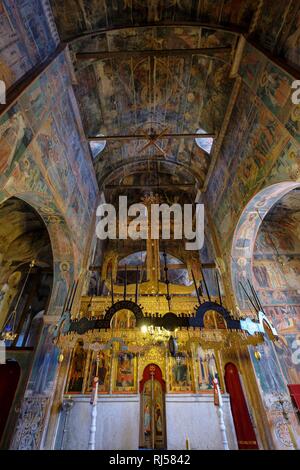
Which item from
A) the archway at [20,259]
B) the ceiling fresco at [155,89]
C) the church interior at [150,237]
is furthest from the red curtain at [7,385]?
the ceiling fresco at [155,89]

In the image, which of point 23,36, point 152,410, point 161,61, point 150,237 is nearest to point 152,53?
point 161,61

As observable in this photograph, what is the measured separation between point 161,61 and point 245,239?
826 centimetres

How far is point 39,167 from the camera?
21.7ft

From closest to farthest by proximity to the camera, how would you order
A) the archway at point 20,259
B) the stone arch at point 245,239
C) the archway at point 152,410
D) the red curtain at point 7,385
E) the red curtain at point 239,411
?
the red curtain at point 239,411
the archway at point 152,410
the stone arch at point 245,239
the red curtain at point 7,385
the archway at point 20,259

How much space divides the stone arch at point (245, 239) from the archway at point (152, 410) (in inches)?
162

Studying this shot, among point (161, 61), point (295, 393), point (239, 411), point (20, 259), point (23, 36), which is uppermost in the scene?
point (161, 61)

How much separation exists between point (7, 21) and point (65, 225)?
5.72 meters

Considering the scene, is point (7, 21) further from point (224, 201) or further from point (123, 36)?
point (224, 201)

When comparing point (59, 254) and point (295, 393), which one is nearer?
point (295, 393)

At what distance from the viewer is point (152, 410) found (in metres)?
7.38

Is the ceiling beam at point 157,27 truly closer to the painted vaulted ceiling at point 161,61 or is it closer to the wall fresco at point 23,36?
the painted vaulted ceiling at point 161,61

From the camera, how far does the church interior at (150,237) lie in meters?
5.83

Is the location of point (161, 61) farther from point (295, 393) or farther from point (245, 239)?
point (295, 393)

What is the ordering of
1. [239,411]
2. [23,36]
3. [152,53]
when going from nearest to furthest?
[23,36]
[239,411]
[152,53]
